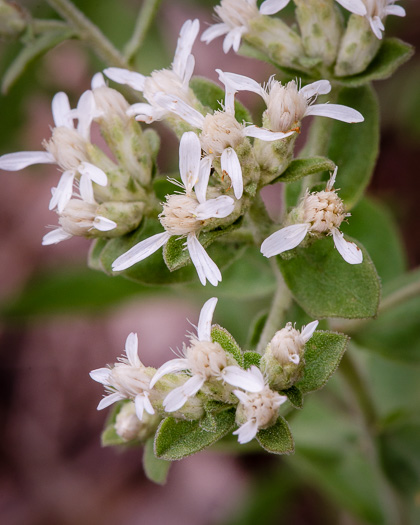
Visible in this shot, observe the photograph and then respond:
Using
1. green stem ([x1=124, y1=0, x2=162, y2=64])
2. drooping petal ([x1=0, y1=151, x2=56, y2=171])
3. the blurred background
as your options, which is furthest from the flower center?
the blurred background

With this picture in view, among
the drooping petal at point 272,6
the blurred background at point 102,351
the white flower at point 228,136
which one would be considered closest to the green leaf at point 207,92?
the drooping petal at point 272,6

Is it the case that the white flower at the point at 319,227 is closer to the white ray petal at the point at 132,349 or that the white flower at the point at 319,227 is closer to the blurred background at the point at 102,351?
the white ray petal at the point at 132,349

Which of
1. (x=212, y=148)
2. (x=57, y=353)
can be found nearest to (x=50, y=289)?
(x=57, y=353)

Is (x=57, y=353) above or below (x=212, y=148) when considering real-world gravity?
below

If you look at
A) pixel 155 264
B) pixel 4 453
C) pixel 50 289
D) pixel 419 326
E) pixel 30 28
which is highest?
pixel 30 28

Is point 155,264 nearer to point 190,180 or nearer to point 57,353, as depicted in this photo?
point 190,180
